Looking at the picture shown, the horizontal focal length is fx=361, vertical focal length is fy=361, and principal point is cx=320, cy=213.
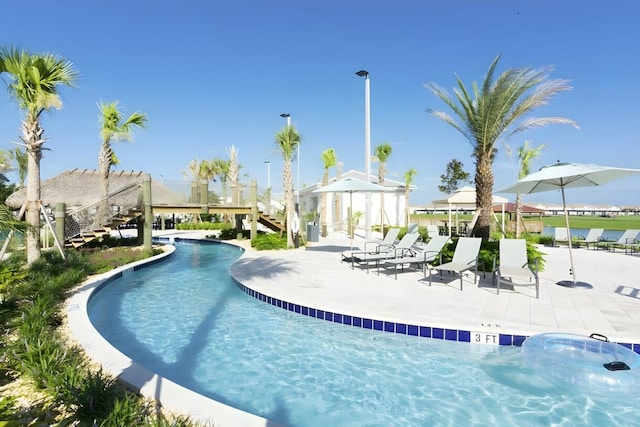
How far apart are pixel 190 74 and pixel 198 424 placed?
2253 centimetres

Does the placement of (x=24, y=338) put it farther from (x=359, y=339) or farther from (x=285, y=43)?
(x=285, y=43)

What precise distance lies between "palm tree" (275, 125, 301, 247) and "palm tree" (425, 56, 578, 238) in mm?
7718

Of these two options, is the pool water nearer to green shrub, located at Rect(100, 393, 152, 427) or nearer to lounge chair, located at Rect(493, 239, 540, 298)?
green shrub, located at Rect(100, 393, 152, 427)

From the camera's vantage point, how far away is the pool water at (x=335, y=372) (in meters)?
3.46

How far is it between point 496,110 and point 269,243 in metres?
10.2

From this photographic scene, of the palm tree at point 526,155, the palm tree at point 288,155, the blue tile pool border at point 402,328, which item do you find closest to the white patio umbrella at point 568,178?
the blue tile pool border at point 402,328

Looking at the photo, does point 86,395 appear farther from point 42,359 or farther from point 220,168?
point 220,168

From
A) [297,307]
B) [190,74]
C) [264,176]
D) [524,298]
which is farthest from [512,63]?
[264,176]

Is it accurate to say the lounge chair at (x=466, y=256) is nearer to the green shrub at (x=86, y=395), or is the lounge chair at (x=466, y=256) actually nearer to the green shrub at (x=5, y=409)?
the green shrub at (x=86, y=395)

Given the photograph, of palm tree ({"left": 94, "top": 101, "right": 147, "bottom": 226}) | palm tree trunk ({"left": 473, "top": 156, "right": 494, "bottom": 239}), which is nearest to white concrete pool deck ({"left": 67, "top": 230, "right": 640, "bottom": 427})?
palm tree trunk ({"left": 473, "top": 156, "right": 494, "bottom": 239})

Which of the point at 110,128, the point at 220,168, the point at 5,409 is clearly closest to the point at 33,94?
the point at 110,128

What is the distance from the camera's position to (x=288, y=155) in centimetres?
1675

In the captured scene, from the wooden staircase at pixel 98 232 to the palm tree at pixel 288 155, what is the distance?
642 centimetres

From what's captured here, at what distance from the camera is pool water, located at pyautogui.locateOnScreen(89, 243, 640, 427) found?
11.4ft
